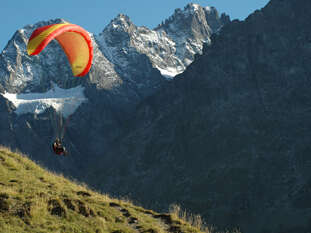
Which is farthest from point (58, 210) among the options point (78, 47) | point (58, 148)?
point (78, 47)

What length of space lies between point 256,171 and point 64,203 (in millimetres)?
185494

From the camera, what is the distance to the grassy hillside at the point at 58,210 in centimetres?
1395

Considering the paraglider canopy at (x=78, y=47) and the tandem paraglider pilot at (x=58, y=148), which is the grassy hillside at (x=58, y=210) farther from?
the paraglider canopy at (x=78, y=47)

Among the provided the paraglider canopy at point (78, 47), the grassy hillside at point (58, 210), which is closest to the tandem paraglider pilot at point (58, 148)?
the grassy hillside at point (58, 210)

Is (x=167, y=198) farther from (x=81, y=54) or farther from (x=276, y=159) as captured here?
(x=81, y=54)

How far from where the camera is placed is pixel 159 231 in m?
16.0

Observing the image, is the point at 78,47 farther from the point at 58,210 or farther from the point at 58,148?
the point at 58,210

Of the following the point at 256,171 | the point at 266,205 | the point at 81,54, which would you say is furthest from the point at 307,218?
the point at 81,54

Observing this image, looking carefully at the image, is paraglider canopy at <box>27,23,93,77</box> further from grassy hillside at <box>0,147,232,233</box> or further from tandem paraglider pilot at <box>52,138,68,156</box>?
grassy hillside at <box>0,147,232,233</box>

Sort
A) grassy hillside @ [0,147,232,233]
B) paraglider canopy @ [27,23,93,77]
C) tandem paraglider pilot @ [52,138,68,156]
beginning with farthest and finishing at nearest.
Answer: paraglider canopy @ [27,23,93,77] < tandem paraglider pilot @ [52,138,68,156] < grassy hillside @ [0,147,232,233]

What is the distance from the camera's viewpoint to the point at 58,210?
49.8 ft

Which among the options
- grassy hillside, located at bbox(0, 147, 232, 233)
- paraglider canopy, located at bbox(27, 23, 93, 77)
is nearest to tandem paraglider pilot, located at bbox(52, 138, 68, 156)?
grassy hillside, located at bbox(0, 147, 232, 233)

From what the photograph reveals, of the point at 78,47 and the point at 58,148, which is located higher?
the point at 78,47

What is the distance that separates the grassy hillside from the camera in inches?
549
